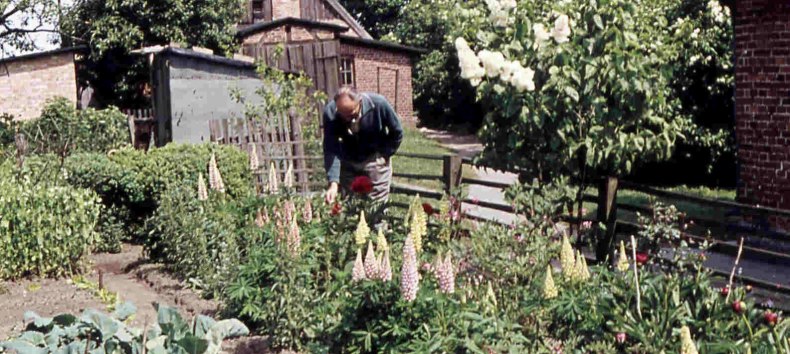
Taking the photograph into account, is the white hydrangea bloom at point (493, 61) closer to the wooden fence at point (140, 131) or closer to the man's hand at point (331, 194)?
the man's hand at point (331, 194)

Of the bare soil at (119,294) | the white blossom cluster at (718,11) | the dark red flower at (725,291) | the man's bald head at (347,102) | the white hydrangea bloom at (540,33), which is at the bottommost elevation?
the bare soil at (119,294)

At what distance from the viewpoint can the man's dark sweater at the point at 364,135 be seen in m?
8.20

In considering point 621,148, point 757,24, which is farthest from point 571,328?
point 757,24

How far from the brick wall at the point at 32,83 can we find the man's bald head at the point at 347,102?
1993cm

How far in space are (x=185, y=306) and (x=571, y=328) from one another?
3.84 metres

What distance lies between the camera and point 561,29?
7.12m

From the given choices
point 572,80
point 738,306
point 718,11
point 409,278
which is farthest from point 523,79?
point 718,11

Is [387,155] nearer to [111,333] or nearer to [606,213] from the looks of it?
[606,213]

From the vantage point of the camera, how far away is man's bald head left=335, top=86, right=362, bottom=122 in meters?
7.89

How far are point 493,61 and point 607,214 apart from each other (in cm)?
172

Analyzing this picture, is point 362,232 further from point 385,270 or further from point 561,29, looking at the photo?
point 561,29

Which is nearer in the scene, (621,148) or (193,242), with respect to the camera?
(621,148)

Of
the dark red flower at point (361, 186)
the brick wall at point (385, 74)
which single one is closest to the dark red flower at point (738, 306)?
the dark red flower at point (361, 186)

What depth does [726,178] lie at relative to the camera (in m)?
16.8
